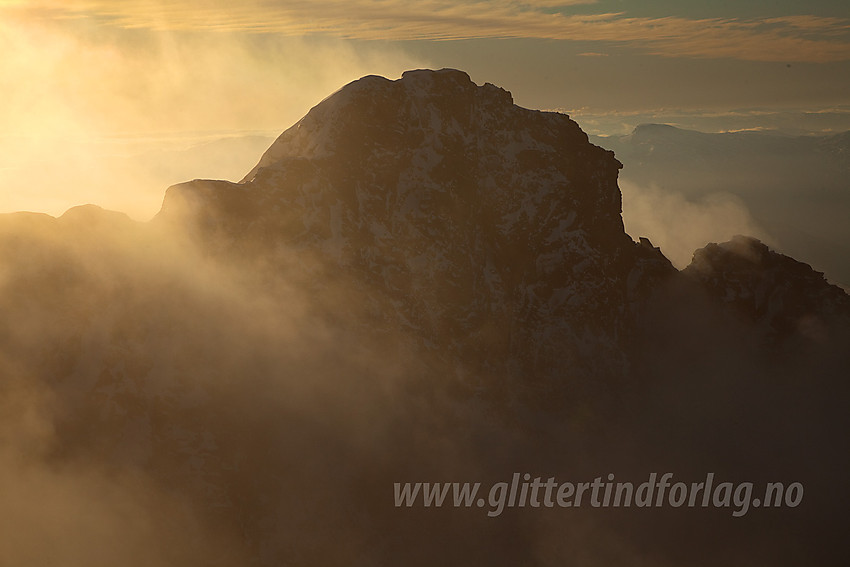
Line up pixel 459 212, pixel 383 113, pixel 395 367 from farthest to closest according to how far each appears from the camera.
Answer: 1. pixel 459 212
2. pixel 383 113
3. pixel 395 367

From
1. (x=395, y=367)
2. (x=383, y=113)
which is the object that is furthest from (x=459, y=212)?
(x=395, y=367)

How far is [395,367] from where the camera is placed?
138750mm

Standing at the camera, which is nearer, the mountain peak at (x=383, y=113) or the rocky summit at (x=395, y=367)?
the rocky summit at (x=395, y=367)

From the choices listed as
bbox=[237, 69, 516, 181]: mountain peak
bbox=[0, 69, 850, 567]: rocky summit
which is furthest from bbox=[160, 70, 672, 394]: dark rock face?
bbox=[0, 69, 850, 567]: rocky summit

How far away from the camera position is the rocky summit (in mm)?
116062

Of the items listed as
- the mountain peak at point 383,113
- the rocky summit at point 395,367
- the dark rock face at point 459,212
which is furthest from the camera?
the mountain peak at point 383,113

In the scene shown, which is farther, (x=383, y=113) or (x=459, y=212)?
(x=459, y=212)

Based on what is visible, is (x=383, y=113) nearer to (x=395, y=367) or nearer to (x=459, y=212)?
(x=459, y=212)

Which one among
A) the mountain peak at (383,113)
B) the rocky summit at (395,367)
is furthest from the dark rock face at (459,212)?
the rocky summit at (395,367)

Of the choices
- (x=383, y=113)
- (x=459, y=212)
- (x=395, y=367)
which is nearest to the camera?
(x=395, y=367)

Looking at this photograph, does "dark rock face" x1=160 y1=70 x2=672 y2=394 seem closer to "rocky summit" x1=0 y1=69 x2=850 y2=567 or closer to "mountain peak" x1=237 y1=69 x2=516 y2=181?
"mountain peak" x1=237 y1=69 x2=516 y2=181

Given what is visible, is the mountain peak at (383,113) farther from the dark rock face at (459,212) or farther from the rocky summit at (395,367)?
the rocky summit at (395,367)

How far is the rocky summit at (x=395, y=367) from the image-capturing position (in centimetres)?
11606

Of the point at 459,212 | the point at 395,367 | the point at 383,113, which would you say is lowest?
the point at 395,367
